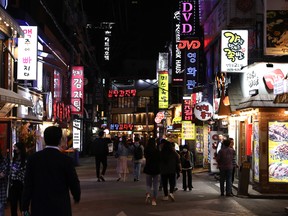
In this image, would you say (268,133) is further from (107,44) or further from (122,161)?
(107,44)

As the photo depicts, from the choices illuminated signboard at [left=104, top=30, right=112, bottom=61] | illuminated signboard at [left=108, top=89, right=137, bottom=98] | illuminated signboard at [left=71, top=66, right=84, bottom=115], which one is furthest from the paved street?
illuminated signboard at [left=104, top=30, right=112, bottom=61]

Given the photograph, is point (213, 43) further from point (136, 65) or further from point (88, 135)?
point (136, 65)

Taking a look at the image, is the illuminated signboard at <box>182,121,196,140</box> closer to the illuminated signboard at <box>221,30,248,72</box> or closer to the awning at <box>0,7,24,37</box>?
the illuminated signboard at <box>221,30,248,72</box>

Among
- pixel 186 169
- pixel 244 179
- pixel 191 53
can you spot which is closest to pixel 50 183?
pixel 244 179

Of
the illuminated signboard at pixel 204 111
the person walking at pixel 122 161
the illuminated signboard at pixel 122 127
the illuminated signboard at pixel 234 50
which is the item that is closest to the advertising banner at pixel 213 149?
the illuminated signboard at pixel 204 111

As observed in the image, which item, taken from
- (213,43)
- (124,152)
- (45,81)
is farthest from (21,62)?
(213,43)

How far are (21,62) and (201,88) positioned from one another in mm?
13902

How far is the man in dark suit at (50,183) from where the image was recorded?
5980 mm

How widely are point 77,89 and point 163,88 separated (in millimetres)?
18724

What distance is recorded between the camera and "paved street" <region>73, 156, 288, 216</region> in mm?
13055

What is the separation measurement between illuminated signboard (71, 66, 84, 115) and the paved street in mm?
16589

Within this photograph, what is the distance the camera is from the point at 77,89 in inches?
1410

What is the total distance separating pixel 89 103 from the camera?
55.4 metres

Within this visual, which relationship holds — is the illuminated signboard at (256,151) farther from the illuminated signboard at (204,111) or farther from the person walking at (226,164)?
the illuminated signboard at (204,111)
